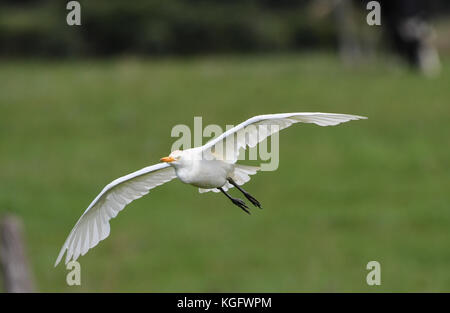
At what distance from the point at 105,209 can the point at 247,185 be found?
1033 centimetres

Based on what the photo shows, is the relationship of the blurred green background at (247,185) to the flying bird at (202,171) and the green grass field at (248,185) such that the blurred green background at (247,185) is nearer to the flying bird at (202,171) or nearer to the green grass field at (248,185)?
the green grass field at (248,185)

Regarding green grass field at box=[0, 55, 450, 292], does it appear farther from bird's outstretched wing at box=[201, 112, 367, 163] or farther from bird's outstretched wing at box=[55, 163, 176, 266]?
bird's outstretched wing at box=[201, 112, 367, 163]

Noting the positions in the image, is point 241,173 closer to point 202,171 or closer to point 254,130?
point 254,130

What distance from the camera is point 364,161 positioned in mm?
19969

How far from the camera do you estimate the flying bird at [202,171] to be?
23.3 ft

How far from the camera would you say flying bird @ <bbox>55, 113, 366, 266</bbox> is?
709 cm

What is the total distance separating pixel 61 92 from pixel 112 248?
6803mm

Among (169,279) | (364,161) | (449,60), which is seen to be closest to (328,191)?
(364,161)

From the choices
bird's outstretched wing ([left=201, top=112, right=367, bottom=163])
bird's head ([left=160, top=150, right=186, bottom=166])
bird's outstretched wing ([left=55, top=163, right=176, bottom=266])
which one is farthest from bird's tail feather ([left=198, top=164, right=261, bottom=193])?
bird's head ([left=160, top=150, right=186, bottom=166])

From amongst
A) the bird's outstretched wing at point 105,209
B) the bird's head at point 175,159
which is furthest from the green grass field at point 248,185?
the bird's head at point 175,159

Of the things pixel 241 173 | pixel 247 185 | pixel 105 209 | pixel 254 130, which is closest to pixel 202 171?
pixel 254 130

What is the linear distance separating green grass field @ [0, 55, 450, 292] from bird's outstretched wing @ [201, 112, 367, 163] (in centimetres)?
852

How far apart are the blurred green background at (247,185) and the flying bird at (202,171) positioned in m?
7.95
